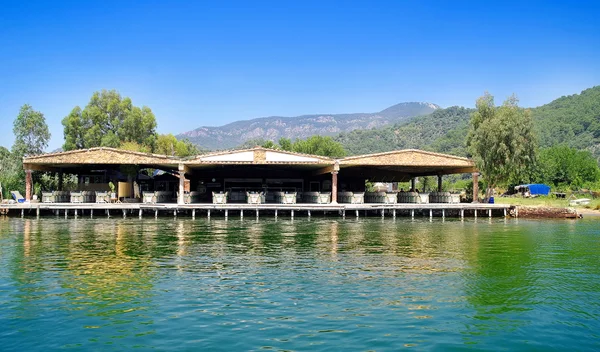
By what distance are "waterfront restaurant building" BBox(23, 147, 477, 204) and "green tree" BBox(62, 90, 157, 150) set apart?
12800mm

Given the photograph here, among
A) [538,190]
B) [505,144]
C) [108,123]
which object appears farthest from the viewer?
[108,123]

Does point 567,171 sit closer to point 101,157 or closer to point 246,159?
point 246,159

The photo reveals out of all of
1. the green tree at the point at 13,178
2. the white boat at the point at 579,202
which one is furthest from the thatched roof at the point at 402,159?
the green tree at the point at 13,178

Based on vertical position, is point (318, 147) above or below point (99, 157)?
above

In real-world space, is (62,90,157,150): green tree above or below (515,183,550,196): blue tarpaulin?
Answer: above

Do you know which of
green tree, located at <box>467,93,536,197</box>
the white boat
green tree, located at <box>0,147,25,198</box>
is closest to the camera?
green tree, located at <box>467,93,536,197</box>

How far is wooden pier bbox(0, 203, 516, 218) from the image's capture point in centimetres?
3334

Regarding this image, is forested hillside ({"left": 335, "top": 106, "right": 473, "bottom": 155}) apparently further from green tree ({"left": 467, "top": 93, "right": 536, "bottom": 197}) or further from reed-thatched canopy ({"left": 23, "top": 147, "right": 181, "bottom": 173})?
reed-thatched canopy ({"left": 23, "top": 147, "right": 181, "bottom": 173})

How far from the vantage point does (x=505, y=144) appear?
3959 cm

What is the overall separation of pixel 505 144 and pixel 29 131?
4462 centimetres

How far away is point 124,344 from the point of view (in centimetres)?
812

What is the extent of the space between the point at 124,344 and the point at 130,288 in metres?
3.76

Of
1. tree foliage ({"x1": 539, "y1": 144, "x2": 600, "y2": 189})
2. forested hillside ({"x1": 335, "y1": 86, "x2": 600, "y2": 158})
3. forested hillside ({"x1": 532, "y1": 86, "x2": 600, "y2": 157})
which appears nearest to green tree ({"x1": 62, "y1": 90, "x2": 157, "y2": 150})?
forested hillside ({"x1": 335, "y1": 86, "x2": 600, "y2": 158})

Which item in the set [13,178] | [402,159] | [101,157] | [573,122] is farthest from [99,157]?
[573,122]
